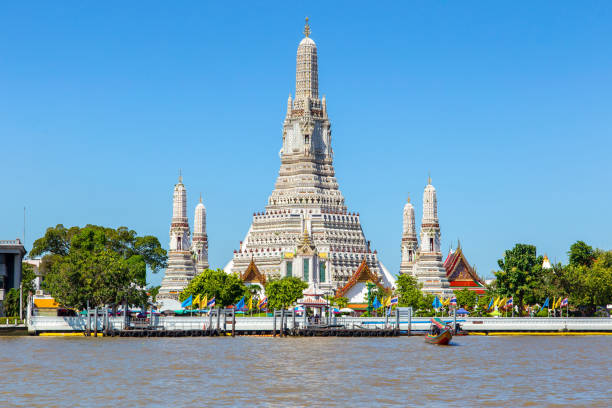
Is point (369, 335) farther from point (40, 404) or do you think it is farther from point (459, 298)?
point (40, 404)

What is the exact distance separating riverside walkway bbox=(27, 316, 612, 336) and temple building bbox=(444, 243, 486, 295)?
50742mm

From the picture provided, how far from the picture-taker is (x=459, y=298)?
477 feet

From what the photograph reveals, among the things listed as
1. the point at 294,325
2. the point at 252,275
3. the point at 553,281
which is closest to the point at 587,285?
the point at 553,281

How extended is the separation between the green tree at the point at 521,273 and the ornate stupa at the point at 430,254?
3062cm

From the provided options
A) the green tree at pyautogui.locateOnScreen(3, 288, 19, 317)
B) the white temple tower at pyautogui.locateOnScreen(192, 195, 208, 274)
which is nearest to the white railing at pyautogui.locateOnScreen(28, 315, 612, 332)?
the green tree at pyautogui.locateOnScreen(3, 288, 19, 317)

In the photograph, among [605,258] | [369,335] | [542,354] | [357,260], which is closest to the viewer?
[542,354]

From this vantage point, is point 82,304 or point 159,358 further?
point 82,304

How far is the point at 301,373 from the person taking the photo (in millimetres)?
66812

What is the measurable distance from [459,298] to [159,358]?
73.7m

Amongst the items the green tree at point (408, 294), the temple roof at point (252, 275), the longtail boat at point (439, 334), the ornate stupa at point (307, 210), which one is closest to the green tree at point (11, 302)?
the temple roof at point (252, 275)

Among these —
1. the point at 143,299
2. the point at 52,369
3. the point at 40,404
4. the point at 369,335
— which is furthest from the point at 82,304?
the point at 40,404

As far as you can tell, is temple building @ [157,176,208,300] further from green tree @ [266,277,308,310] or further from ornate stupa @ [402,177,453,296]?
ornate stupa @ [402,177,453,296]

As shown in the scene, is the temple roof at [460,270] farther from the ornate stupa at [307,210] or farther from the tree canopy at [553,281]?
the tree canopy at [553,281]

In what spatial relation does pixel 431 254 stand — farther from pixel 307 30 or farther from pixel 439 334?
pixel 439 334
